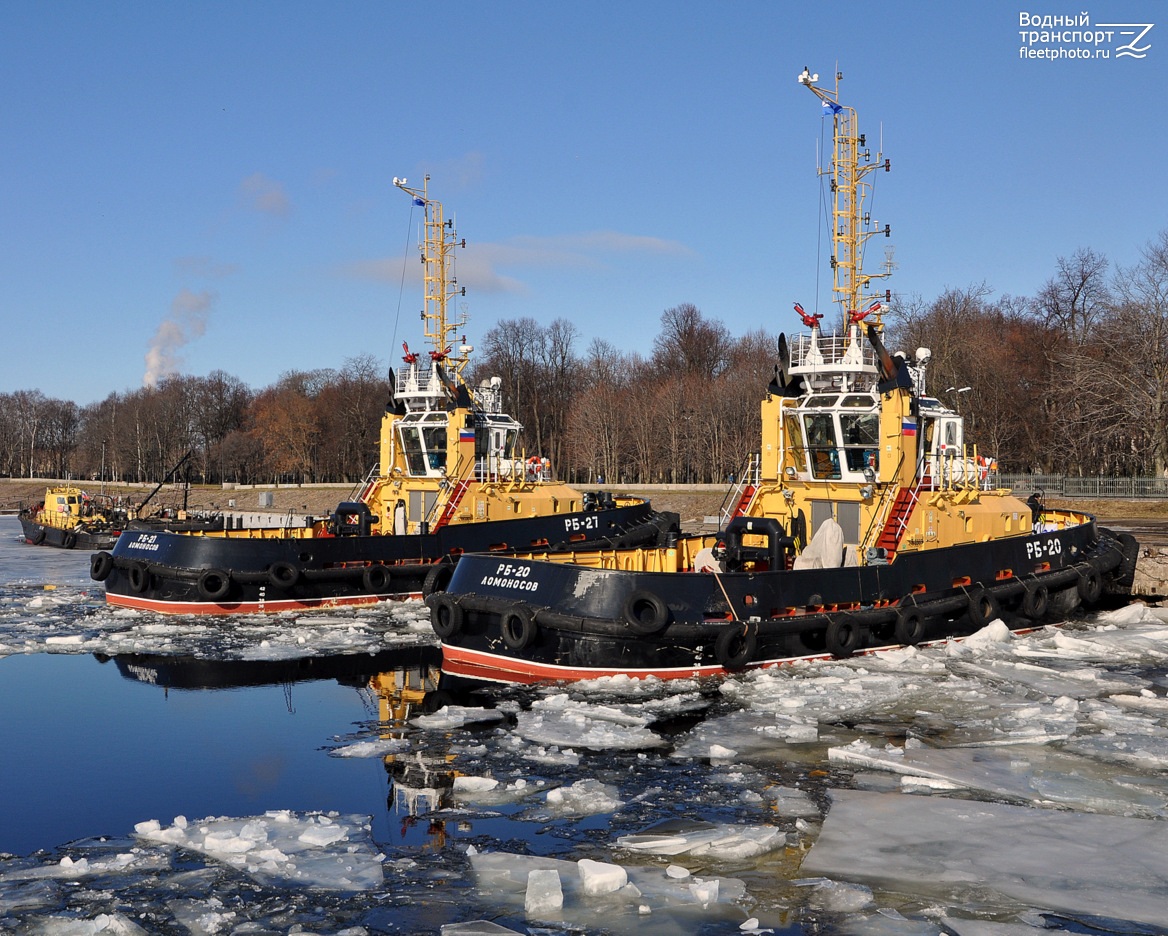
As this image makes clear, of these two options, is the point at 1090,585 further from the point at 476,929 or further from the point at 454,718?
the point at 476,929

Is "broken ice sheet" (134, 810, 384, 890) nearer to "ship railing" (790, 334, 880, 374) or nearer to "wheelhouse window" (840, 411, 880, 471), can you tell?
"wheelhouse window" (840, 411, 880, 471)

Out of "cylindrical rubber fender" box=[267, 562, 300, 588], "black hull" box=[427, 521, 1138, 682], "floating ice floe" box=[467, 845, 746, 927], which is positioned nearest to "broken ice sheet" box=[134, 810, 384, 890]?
"floating ice floe" box=[467, 845, 746, 927]

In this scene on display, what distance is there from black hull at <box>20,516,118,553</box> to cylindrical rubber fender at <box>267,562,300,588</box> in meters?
19.7

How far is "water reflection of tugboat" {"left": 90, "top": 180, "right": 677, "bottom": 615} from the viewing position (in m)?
17.4

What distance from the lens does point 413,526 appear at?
20.5m

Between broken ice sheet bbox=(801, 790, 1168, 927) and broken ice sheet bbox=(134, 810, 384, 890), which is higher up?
broken ice sheet bbox=(801, 790, 1168, 927)

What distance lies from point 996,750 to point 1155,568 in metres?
12.2

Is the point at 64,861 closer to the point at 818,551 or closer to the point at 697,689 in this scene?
the point at 697,689

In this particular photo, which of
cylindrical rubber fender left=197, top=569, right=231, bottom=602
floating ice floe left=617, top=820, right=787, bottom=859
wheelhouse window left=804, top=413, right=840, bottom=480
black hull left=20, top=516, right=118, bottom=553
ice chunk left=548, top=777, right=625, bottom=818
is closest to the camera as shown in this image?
floating ice floe left=617, top=820, right=787, bottom=859

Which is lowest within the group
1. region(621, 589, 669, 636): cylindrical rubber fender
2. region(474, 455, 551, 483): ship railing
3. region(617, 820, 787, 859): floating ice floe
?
region(617, 820, 787, 859): floating ice floe

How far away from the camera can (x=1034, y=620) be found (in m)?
15.4

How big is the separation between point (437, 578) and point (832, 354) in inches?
277

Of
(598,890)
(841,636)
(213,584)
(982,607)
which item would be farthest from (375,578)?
(598,890)

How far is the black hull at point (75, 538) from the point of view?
35.3m
